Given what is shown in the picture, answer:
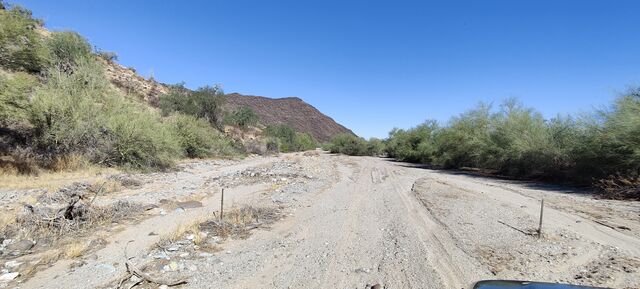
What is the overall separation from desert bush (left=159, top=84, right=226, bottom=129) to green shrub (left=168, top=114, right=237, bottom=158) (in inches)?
433

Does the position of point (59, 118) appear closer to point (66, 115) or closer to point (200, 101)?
point (66, 115)

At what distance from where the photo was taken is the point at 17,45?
16.8 metres

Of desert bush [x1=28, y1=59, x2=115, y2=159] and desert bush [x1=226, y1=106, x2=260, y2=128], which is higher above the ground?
desert bush [x1=226, y1=106, x2=260, y2=128]

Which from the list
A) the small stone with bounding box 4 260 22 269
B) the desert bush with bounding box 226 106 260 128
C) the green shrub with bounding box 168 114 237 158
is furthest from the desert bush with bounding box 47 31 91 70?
the small stone with bounding box 4 260 22 269

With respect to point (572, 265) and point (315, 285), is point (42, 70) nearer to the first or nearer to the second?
point (315, 285)

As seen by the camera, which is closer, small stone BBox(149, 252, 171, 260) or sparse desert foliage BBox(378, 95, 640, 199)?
small stone BBox(149, 252, 171, 260)

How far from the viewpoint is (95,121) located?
18688 mm

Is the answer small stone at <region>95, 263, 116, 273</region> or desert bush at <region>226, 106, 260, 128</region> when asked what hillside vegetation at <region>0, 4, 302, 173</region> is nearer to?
small stone at <region>95, 263, 116, 273</region>

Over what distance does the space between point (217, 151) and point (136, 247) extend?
30953 mm

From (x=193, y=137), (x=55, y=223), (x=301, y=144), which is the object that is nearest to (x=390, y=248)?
(x=55, y=223)

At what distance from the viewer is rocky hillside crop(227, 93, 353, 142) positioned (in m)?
147

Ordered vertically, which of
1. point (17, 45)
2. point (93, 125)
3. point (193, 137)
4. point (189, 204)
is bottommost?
point (189, 204)

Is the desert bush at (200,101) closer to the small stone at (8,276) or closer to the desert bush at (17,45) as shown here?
the desert bush at (17,45)

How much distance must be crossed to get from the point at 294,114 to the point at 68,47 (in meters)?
130
